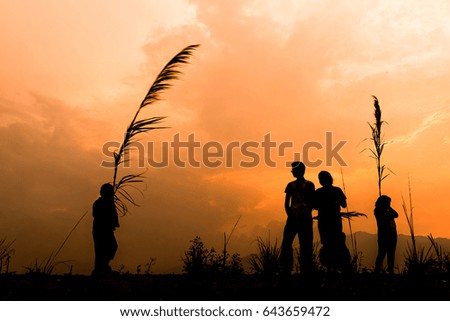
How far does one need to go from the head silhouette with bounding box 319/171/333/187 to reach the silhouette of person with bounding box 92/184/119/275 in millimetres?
3648

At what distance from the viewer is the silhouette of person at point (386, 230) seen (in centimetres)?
942

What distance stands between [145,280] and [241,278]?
143 centimetres

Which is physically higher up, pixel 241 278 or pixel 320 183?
pixel 320 183

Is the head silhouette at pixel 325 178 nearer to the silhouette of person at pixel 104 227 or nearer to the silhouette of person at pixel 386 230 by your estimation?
the silhouette of person at pixel 386 230

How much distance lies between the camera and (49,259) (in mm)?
7148

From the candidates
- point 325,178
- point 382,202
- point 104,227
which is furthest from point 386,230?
point 104,227

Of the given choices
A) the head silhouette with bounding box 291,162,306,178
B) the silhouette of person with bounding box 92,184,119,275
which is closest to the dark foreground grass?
the silhouette of person with bounding box 92,184,119,275

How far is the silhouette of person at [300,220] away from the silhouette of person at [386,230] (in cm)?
200

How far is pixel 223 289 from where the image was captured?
6.29 meters

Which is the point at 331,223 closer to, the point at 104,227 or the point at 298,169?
the point at 298,169

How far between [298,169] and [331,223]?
1.19 metres

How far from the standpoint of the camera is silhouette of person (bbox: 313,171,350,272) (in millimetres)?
8492
